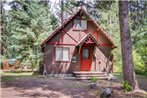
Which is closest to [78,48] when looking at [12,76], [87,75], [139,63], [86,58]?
[86,58]

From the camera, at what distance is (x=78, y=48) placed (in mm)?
20828

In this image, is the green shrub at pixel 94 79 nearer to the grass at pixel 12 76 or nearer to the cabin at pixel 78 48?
the cabin at pixel 78 48

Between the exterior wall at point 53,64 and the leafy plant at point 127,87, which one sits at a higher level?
the exterior wall at point 53,64

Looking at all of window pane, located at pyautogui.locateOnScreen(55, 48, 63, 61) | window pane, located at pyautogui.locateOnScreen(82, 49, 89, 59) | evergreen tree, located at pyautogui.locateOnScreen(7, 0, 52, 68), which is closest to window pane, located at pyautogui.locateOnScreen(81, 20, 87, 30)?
window pane, located at pyautogui.locateOnScreen(82, 49, 89, 59)

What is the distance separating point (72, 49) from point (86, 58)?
1.49 m

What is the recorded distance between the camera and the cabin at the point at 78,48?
20.2 meters

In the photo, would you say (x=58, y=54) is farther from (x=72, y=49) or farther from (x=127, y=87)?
(x=127, y=87)

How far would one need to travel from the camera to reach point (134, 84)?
11742 mm

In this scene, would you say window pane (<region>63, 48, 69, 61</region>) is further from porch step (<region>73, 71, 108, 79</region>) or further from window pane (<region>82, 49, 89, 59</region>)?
porch step (<region>73, 71, 108, 79</region>)

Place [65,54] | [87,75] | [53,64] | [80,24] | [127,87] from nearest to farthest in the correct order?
1. [127,87]
2. [87,75]
3. [53,64]
4. [65,54]
5. [80,24]

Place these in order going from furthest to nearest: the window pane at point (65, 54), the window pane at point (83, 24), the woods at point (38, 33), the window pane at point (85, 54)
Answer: the woods at point (38, 33) < the window pane at point (83, 24) < the window pane at point (85, 54) < the window pane at point (65, 54)

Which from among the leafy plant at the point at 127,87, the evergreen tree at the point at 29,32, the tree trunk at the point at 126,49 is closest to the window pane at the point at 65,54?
Answer: the evergreen tree at the point at 29,32

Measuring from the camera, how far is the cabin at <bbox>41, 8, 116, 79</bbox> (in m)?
20.2

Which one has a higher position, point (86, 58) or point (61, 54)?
point (61, 54)
